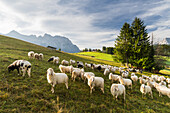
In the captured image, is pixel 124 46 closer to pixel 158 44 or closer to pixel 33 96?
pixel 158 44

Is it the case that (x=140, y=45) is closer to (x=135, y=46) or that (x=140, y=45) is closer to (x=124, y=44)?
(x=135, y=46)

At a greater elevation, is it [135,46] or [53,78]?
[135,46]

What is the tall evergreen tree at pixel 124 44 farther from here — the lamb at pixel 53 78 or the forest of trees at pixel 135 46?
the lamb at pixel 53 78

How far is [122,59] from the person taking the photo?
27.9 m

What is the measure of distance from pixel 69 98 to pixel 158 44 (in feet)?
119

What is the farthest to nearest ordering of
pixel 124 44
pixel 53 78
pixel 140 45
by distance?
pixel 124 44
pixel 140 45
pixel 53 78

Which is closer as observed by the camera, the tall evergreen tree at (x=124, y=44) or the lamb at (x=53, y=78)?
the lamb at (x=53, y=78)

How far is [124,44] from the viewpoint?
27.5 metres

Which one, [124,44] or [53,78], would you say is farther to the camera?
[124,44]

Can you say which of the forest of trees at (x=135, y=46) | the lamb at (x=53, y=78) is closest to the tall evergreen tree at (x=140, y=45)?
the forest of trees at (x=135, y=46)

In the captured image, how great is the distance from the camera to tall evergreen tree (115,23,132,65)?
87.7ft

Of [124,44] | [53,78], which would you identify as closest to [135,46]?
[124,44]

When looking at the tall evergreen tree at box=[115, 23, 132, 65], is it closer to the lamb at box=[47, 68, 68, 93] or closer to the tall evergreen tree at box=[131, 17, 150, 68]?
the tall evergreen tree at box=[131, 17, 150, 68]

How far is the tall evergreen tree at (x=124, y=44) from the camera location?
26.7m
